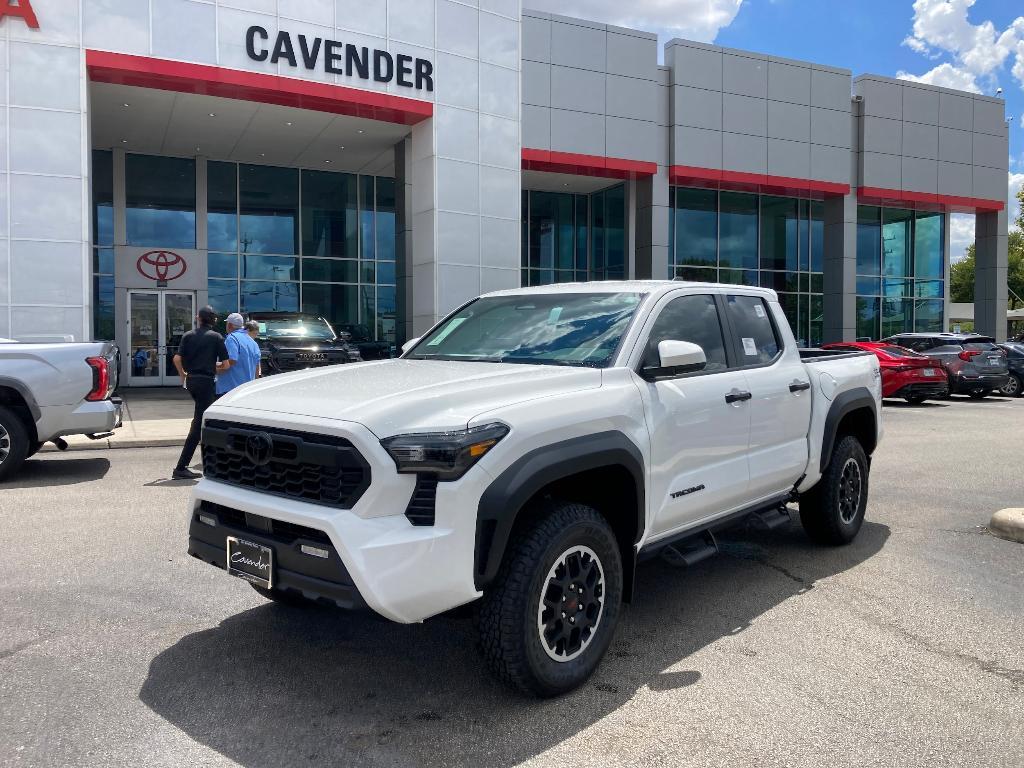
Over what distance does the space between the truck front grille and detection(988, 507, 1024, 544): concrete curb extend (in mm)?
5485

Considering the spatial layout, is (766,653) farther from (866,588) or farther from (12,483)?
(12,483)

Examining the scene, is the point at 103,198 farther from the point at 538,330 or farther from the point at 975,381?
Answer: the point at 975,381

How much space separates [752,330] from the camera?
5.29 m

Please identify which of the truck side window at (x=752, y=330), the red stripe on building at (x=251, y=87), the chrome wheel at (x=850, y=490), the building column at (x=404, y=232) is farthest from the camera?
the building column at (x=404, y=232)

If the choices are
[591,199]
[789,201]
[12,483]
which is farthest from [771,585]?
[789,201]

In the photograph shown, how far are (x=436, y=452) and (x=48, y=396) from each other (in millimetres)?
7229

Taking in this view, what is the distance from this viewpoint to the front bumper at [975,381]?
20.0m

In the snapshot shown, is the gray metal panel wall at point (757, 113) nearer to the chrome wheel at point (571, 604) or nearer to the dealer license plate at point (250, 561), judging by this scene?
the chrome wheel at point (571, 604)

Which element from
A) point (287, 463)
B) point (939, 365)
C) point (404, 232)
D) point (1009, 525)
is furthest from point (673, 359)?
point (404, 232)

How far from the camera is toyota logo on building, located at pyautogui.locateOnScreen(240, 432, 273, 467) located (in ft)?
11.6

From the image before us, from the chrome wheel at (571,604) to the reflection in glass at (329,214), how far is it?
2406cm

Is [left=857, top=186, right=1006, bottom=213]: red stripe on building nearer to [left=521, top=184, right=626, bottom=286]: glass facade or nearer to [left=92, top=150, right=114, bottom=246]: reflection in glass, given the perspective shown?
[left=521, top=184, right=626, bottom=286]: glass facade

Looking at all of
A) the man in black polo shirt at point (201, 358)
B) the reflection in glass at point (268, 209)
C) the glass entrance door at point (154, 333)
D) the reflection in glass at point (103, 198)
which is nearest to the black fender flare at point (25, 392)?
the man in black polo shirt at point (201, 358)

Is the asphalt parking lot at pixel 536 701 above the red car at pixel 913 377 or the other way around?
the other way around
